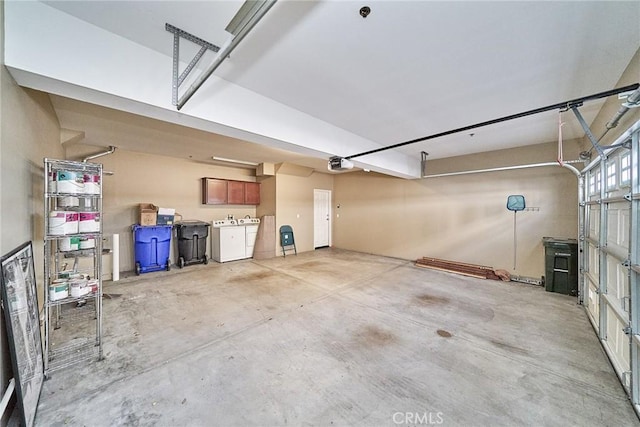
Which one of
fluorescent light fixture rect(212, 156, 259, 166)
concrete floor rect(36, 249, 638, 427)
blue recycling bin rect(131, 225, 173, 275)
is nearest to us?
concrete floor rect(36, 249, 638, 427)

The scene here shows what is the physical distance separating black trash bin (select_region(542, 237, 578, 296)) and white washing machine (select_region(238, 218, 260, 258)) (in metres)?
6.19

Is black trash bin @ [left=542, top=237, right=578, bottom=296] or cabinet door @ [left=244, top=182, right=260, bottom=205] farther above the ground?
cabinet door @ [left=244, top=182, right=260, bottom=205]

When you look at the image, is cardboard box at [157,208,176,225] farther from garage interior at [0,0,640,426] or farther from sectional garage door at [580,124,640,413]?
sectional garage door at [580,124,640,413]

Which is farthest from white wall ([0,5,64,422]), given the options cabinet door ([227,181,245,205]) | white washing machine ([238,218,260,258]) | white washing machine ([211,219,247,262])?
white washing machine ([238,218,260,258])

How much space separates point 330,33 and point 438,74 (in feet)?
3.79

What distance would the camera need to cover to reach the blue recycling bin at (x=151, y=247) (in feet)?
15.8

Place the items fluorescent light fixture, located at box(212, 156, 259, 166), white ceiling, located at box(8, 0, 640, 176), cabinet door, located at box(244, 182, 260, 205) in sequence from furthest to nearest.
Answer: cabinet door, located at box(244, 182, 260, 205)
fluorescent light fixture, located at box(212, 156, 259, 166)
white ceiling, located at box(8, 0, 640, 176)

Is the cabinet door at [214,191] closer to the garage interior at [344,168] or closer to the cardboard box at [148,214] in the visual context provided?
the cardboard box at [148,214]

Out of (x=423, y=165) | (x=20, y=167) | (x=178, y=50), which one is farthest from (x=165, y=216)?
(x=423, y=165)

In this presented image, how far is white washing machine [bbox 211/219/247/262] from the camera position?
583 cm

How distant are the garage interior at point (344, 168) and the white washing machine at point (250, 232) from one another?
2.13 metres

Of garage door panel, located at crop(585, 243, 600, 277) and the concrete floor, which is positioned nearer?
the concrete floor

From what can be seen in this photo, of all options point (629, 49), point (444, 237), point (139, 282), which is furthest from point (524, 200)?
point (139, 282)

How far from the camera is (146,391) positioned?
5.83ft
